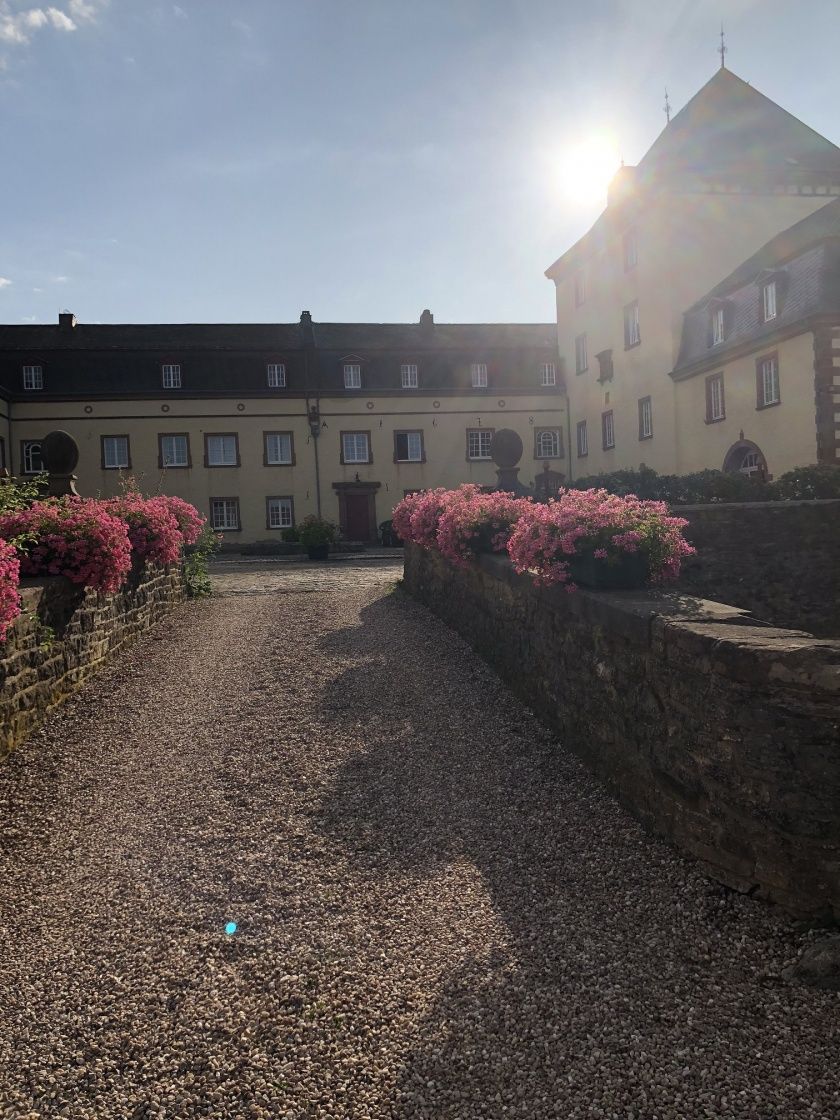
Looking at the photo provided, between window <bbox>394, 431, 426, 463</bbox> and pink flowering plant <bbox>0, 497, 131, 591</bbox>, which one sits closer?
pink flowering plant <bbox>0, 497, 131, 591</bbox>

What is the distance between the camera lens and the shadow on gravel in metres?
2.47

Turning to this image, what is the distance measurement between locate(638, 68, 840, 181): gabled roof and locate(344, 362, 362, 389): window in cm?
1359

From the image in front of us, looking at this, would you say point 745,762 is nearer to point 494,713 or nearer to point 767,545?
point 494,713

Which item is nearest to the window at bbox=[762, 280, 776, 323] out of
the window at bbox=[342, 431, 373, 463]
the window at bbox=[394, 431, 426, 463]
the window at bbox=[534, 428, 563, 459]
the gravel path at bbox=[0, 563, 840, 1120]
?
the window at bbox=[534, 428, 563, 459]

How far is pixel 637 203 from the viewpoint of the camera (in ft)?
81.7

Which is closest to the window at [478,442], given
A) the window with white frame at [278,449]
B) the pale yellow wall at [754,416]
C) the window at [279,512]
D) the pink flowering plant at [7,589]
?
the window with white frame at [278,449]

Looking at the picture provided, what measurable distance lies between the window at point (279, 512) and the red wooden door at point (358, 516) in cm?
240

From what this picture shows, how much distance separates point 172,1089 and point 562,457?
32320 millimetres

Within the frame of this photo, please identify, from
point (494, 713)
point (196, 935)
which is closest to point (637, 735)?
point (494, 713)

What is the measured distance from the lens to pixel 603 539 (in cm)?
518

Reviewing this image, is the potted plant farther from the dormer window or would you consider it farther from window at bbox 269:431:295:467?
the dormer window

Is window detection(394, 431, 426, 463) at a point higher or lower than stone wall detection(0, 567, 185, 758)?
higher

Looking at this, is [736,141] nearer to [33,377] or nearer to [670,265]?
[670,265]

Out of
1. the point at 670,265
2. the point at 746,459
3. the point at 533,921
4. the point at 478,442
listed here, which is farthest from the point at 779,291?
the point at 533,921
